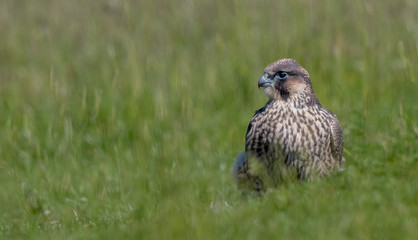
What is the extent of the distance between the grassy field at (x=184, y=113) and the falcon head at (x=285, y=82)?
0.81 metres

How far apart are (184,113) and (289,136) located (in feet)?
8.90

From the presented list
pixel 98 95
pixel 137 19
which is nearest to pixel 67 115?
pixel 98 95

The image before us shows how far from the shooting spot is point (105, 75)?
10039mm

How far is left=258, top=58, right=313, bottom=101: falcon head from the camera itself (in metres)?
7.24

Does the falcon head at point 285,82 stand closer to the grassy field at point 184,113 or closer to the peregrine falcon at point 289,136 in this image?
the peregrine falcon at point 289,136

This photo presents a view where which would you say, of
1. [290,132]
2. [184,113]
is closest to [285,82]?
[290,132]

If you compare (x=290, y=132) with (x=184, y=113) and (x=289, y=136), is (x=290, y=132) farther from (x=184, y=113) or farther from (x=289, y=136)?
(x=184, y=113)

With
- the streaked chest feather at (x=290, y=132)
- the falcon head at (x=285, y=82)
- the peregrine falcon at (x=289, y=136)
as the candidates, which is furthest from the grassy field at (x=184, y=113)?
the falcon head at (x=285, y=82)

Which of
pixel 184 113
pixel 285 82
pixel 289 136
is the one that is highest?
pixel 285 82

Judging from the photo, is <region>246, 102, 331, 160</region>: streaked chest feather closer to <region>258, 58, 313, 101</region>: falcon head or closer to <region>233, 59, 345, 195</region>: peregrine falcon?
<region>233, 59, 345, 195</region>: peregrine falcon

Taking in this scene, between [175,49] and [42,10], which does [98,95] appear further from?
[42,10]

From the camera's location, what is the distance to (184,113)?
947 cm

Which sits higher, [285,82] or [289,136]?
[285,82]

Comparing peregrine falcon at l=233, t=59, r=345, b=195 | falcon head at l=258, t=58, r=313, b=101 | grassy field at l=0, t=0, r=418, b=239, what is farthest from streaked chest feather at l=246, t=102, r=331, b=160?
grassy field at l=0, t=0, r=418, b=239
